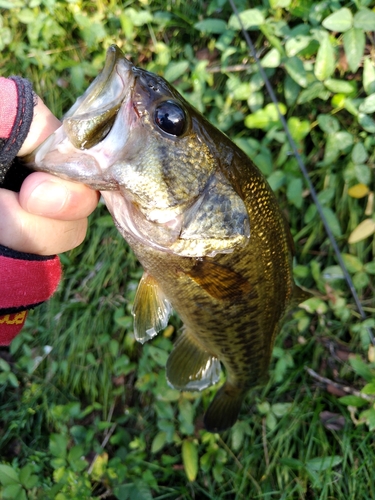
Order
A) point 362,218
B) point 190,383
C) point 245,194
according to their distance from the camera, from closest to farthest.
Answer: point 245,194, point 190,383, point 362,218

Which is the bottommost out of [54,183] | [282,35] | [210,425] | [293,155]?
[210,425]

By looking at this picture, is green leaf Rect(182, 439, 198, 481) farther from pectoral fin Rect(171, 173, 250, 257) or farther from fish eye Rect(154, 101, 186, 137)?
fish eye Rect(154, 101, 186, 137)

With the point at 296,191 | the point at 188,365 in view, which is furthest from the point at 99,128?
the point at 296,191

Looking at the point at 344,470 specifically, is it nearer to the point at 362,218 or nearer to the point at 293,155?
the point at 362,218

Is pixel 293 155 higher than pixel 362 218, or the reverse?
pixel 293 155

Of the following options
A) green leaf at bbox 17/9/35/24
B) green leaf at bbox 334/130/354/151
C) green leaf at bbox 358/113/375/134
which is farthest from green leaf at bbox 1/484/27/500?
green leaf at bbox 17/9/35/24

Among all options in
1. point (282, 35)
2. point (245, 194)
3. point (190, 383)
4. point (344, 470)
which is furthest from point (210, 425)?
point (282, 35)

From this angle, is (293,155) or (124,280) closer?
Answer: (293,155)
